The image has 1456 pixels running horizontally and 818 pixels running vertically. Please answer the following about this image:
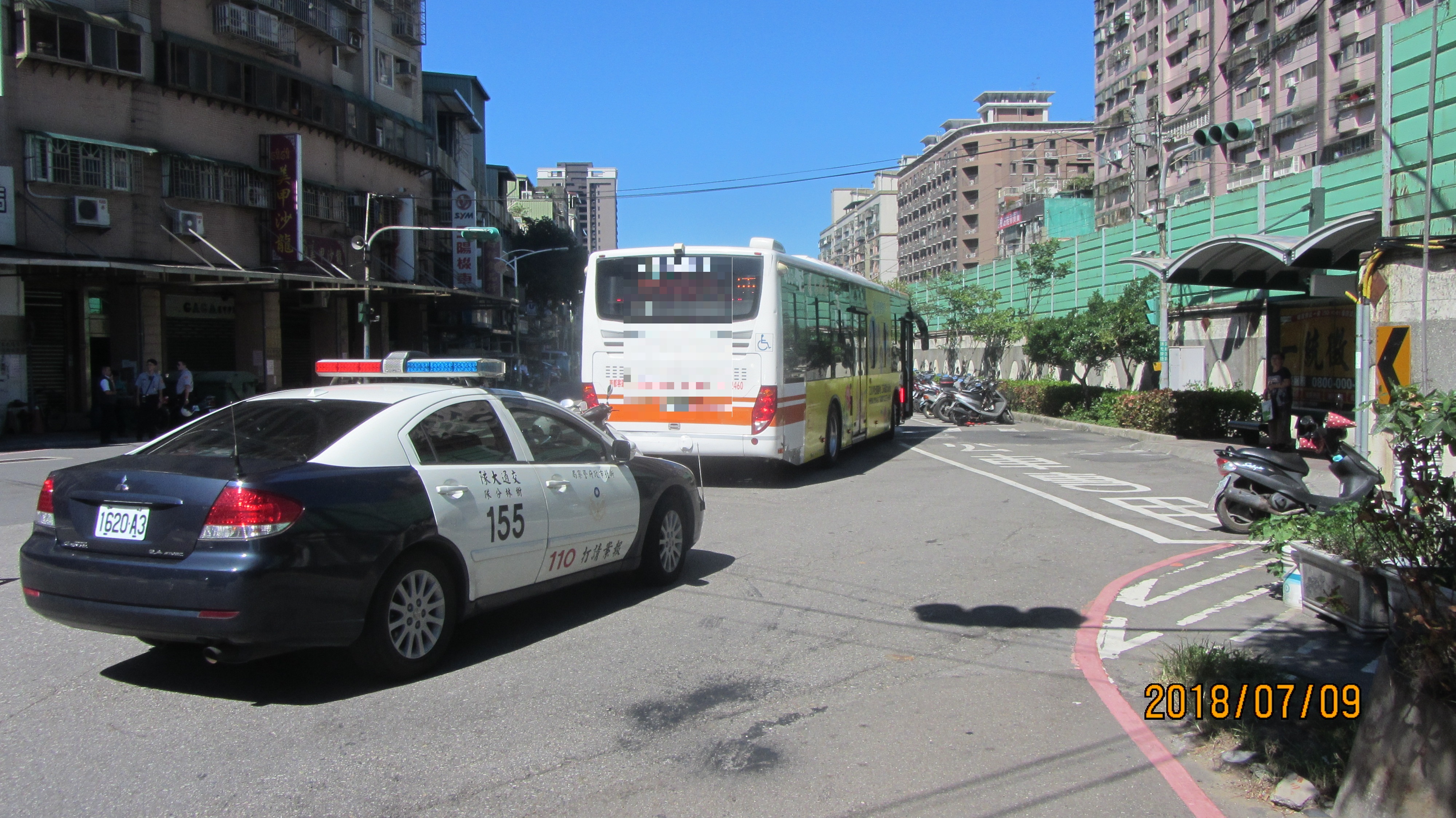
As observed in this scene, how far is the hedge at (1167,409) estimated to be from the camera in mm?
18641

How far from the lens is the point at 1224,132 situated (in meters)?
17.1

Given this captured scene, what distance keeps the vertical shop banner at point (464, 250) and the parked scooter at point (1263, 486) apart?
38.7m

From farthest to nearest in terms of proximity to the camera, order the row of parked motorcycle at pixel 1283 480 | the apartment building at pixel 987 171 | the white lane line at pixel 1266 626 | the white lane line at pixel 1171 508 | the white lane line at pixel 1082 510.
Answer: the apartment building at pixel 987 171, the white lane line at pixel 1171 508, the white lane line at pixel 1082 510, the row of parked motorcycle at pixel 1283 480, the white lane line at pixel 1266 626

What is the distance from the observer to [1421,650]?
328 cm

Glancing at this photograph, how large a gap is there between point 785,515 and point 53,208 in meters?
22.0

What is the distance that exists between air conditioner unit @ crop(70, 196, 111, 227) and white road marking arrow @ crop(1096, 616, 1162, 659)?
25810 millimetres

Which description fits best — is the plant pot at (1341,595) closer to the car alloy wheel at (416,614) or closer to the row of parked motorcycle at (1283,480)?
the row of parked motorcycle at (1283,480)

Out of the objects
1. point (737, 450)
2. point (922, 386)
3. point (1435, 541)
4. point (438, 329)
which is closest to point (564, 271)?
point (438, 329)

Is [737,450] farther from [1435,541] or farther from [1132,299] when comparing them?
[1132,299]

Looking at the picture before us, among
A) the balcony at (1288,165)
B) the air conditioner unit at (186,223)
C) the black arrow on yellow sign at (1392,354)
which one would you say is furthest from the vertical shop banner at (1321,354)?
the balcony at (1288,165)

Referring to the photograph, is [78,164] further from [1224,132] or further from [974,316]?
[974,316]

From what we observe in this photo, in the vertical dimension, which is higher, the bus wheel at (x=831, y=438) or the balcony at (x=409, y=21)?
the balcony at (x=409, y=21)

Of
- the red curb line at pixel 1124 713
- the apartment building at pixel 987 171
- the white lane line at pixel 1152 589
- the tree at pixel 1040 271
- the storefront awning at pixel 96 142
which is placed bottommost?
the red curb line at pixel 1124 713
